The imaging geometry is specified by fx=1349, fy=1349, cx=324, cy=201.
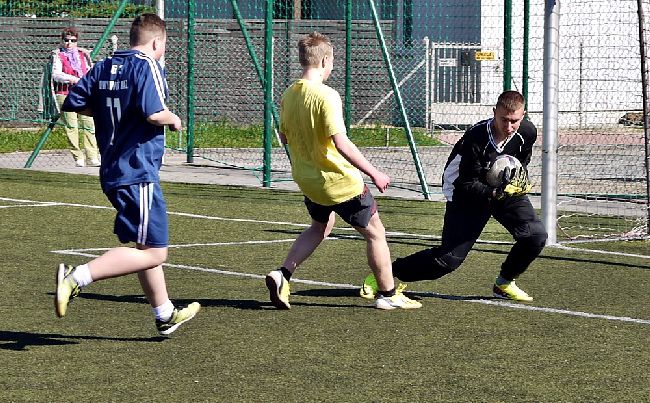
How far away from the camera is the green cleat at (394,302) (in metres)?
8.38

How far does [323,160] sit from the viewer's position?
812 centimetres

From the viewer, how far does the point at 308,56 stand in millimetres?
8156

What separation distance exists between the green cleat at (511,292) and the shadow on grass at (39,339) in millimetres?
2547

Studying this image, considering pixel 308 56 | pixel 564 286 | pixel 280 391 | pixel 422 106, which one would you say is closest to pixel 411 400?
pixel 280 391

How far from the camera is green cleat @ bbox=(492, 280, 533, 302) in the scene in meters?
8.86

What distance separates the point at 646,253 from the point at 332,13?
19.6m

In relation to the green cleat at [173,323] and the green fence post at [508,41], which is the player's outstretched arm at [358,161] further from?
the green fence post at [508,41]

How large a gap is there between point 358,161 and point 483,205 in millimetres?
1265

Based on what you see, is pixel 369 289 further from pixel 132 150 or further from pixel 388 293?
pixel 132 150

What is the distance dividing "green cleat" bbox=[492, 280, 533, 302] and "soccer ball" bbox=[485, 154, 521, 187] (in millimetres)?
766

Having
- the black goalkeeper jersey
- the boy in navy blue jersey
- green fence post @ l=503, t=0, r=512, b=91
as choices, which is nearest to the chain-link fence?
green fence post @ l=503, t=0, r=512, b=91

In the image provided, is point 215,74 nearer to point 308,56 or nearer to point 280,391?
point 308,56

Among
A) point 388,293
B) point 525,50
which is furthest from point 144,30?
point 525,50

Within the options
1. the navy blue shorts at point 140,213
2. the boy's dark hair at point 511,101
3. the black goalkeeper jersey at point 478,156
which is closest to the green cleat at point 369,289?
the black goalkeeper jersey at point 478,156
